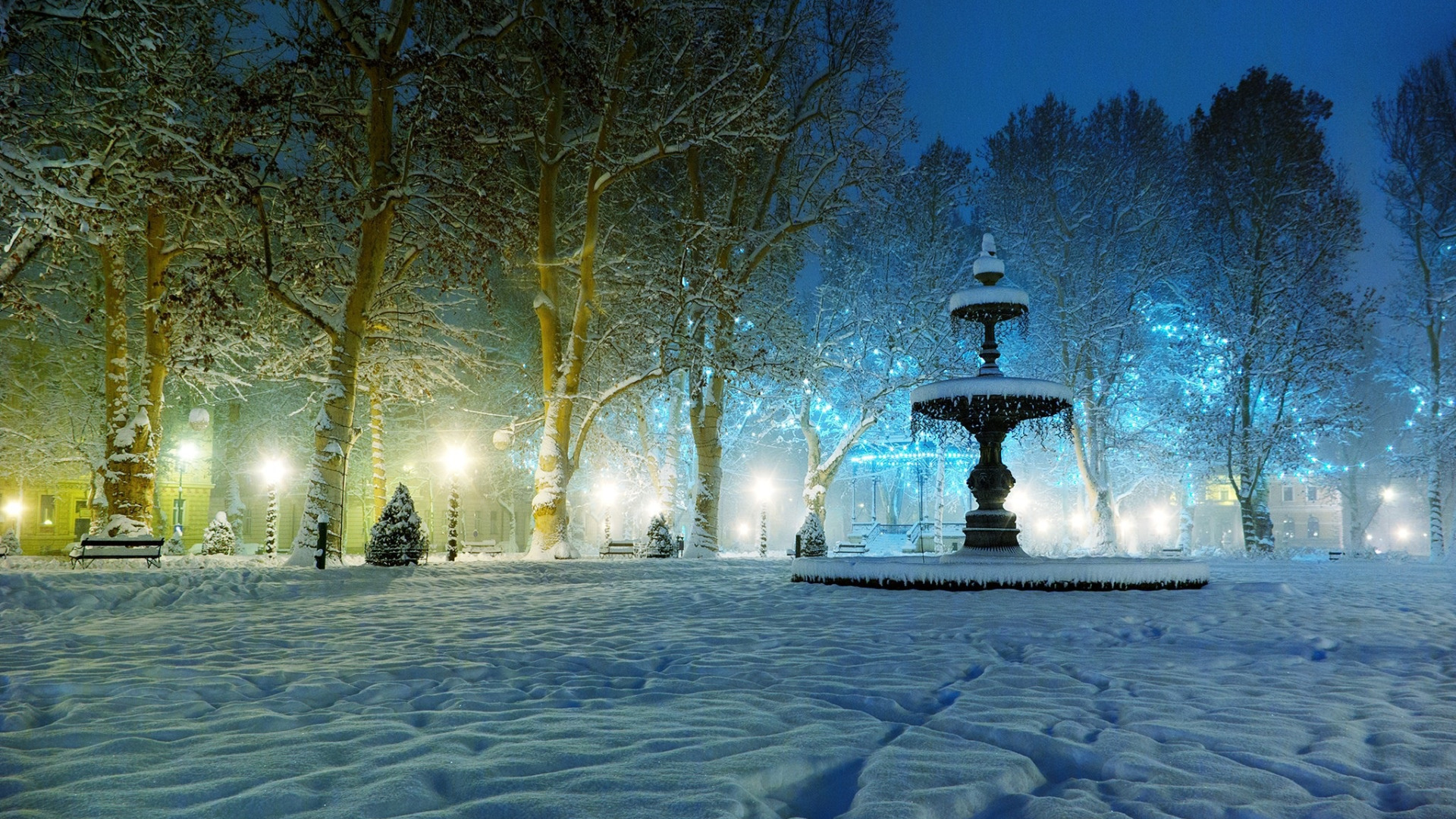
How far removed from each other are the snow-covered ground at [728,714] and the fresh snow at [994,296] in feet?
23.6

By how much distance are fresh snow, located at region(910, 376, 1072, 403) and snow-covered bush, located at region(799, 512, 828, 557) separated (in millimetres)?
10353

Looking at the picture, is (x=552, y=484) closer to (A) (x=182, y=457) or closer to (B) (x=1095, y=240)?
(B) (x=1095, y=240)

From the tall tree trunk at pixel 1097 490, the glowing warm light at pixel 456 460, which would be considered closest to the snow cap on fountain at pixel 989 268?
the glowing warm light at pixel 456 460

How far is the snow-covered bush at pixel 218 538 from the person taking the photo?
2408 cm

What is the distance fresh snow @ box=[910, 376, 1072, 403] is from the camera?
13.1 meters

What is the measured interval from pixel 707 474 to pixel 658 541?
231 centimetres

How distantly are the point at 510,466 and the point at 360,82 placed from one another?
18734 millimetres

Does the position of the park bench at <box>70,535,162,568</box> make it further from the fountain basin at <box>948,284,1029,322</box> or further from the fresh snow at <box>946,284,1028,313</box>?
the fresh snow at <box>946,284,1028,313</box>

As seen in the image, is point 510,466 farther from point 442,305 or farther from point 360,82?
point 360,82

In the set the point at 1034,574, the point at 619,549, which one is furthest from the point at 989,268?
the point at 619,549

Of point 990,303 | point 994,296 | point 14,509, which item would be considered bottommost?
point 14,509

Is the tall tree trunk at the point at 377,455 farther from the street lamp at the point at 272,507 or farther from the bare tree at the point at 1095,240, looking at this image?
the bare tree at the point at 1095,240

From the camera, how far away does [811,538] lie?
23.2 meters

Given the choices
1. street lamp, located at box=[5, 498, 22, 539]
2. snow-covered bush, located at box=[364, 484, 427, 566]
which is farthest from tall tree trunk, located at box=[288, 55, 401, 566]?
street lamp, located at box=[5, 498, 22, 539]
